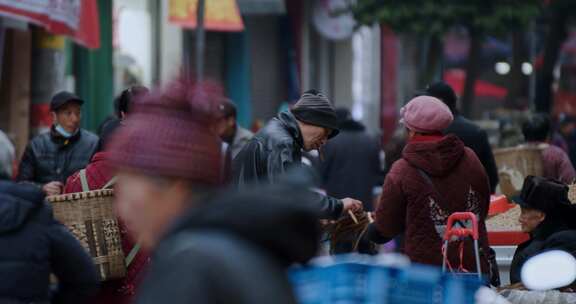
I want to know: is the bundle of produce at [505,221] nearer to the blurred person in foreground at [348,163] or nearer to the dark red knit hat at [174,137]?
the blurred person in foreground at [348,163]

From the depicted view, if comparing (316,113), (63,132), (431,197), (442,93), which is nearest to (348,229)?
(431,197)

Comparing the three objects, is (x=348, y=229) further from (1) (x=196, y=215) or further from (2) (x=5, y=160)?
(1) (x=196, y=215)

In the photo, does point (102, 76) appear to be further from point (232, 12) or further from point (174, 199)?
point (174, 199)

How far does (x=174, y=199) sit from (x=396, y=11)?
20.5 m

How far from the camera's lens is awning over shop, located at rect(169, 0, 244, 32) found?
74.1 feet

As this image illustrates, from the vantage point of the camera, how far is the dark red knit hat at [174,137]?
319 centimetres

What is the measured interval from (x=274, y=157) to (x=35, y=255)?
2324 mm

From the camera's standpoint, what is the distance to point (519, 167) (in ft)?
38.8

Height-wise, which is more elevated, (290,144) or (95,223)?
(290,144)

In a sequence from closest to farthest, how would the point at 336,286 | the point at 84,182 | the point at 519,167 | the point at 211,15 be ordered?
the point at 336,286 < the point at 84,182 < the point at 519,167 < the point at 211,15

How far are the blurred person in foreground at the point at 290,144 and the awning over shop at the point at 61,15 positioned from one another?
17.7 feet

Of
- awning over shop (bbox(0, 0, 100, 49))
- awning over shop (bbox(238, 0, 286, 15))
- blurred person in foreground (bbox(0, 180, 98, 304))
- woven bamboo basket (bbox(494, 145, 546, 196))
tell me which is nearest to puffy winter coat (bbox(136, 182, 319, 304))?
blurred person in foreground (bbox(0, 180, 98, 304))

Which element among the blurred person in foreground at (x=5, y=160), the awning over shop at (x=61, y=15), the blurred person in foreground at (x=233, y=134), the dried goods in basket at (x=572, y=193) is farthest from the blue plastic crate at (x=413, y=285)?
the awning over shop at (x=61, y=15)

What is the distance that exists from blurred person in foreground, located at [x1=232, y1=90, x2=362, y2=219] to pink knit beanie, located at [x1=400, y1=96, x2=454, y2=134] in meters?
0.44
